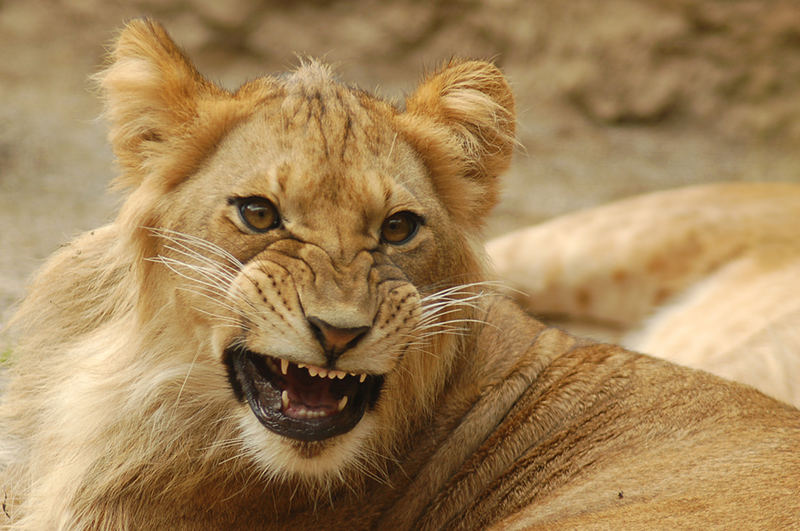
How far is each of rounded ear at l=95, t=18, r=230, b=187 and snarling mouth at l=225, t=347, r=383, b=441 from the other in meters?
0.58

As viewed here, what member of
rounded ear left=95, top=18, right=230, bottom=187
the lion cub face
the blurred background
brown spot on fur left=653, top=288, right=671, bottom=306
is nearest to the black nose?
the lion cub face

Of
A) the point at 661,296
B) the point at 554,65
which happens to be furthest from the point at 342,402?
the point at 554,65

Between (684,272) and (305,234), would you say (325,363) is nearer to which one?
(305,234)

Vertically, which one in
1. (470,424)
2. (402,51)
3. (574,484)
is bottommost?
(574,484)

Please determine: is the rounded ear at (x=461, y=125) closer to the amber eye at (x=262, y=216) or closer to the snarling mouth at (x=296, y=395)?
the amber eye at (x=262, y=216)

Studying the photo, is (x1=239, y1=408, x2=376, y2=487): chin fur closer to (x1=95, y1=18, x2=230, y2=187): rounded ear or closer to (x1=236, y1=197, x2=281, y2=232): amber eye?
(x1=236, y1=197, x2=281, y2=232): amber eye

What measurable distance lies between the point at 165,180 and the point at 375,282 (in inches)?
26.6

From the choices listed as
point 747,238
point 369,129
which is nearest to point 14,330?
point 369,129

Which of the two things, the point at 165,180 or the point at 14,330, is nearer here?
the point at 165,180

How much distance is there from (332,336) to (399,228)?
0.49 meters

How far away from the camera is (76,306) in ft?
10.3

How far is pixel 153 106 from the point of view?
2.85 meters

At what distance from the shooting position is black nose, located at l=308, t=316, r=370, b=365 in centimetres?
239

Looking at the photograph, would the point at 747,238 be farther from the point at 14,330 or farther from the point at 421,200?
the point at 14,330
